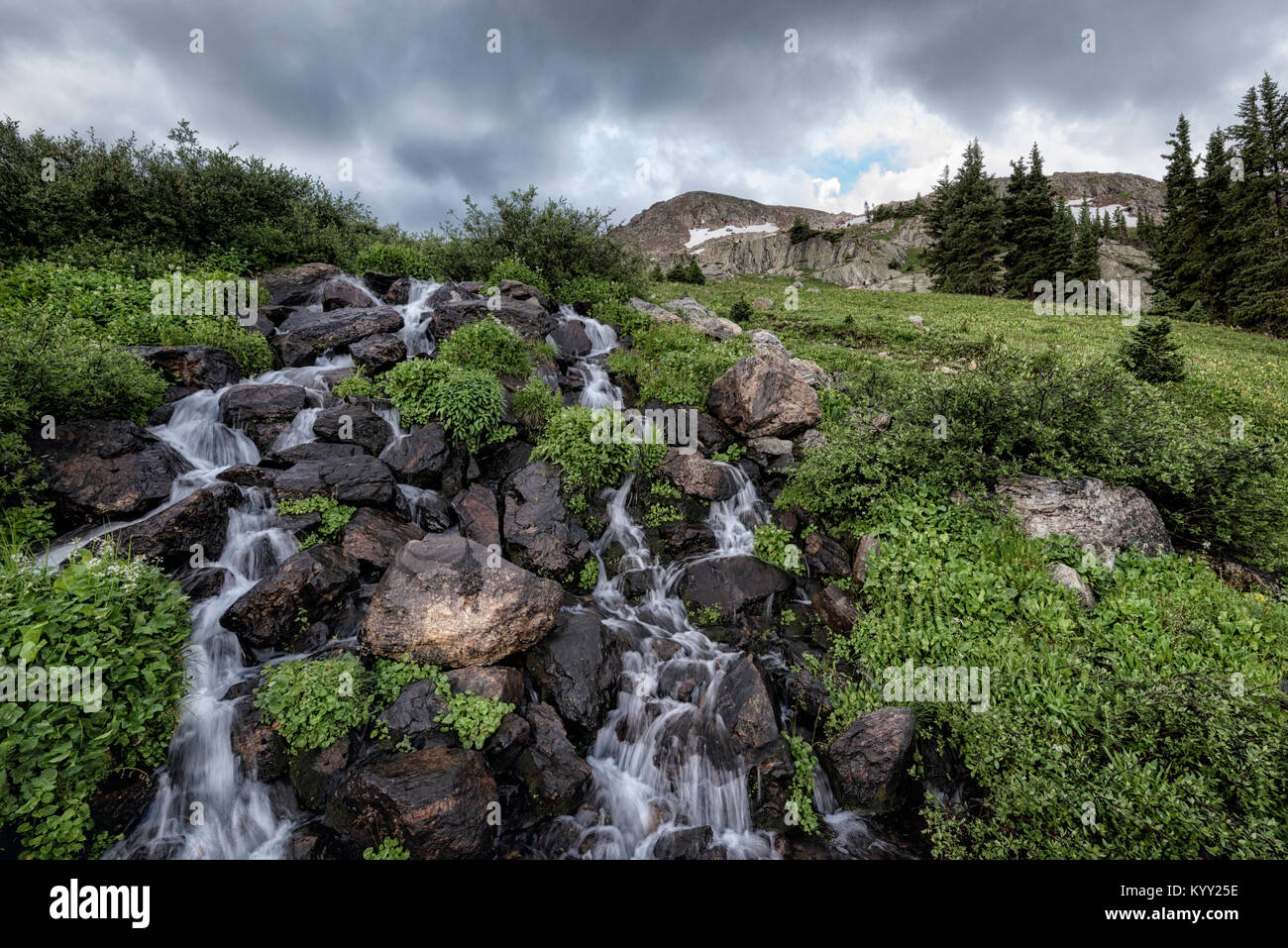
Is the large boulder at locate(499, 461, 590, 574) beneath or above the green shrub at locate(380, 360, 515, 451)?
beneath

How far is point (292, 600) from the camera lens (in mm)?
7430

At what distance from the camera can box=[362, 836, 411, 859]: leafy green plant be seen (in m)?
5.44

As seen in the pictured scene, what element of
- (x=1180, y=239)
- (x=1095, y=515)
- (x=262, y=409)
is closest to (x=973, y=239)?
(x=1180, y=239)

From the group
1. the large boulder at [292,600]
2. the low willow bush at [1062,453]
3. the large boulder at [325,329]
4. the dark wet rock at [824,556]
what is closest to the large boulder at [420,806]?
the large boulder at [292,600]

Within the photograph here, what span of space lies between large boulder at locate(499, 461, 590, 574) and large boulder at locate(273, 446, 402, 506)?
95.8 inches

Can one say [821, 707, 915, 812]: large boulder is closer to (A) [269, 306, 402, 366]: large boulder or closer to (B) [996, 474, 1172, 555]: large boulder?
(B) [996, 474, 1172, 555]: large boulder

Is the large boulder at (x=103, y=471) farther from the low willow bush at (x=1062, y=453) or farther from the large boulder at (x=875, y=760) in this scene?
the low willow bush at (x=1062, y=453)

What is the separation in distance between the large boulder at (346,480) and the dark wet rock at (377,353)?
161 inches

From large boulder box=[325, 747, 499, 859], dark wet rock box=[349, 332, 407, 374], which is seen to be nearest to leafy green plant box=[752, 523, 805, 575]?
large boulder box=[325, 747, 499, 859]

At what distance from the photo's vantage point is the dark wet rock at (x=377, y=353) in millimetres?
12711

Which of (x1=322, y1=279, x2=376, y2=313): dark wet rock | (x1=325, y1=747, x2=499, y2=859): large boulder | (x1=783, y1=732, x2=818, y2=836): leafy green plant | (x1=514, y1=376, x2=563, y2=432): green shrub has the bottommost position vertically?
(x1=783, y1=732, x2=818, y2=836): leafy green plant

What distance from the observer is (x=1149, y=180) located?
6786 inches

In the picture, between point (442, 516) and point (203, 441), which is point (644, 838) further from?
point (203, 441)

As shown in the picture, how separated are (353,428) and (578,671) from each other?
300 inches
